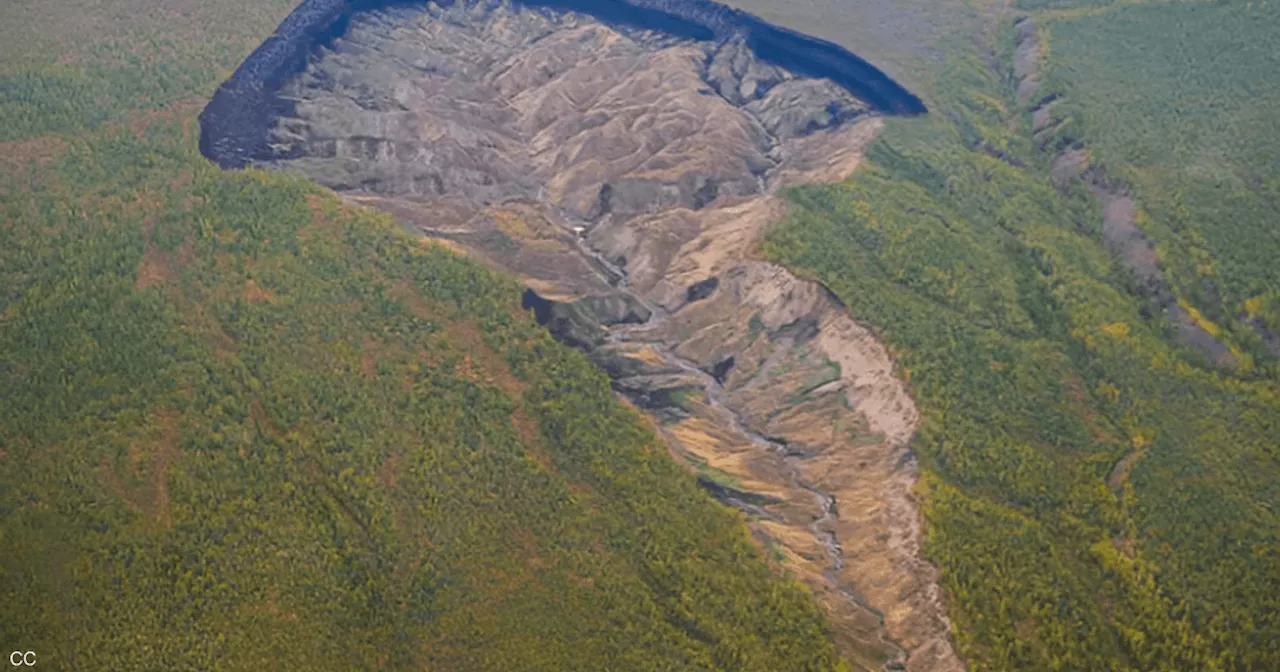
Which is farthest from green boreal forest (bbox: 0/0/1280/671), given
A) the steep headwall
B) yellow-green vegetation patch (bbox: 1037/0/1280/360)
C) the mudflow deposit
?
the steep headwall

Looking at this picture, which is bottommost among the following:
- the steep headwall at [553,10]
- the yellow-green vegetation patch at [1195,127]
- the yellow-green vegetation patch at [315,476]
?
the yellow-green vegetation patch at [315,476]

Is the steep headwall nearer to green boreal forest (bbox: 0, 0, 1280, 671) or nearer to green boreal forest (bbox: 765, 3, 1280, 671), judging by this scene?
green boreal forest (bbox: 0, 0, 1280, 671)

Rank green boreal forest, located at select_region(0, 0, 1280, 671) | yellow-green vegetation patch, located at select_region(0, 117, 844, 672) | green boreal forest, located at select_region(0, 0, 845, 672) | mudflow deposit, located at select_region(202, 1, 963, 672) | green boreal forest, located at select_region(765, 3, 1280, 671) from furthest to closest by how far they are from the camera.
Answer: mudflow deposit, located at select_region(202, 1, 963, 672) < green boreal forest, located at select_region(765, 3, 1280, 671) < green boreal forest, located at select_region(0, 0, 1280, 671) < green boreal forest, located at select_region(0, 0, 845, 672) < yellow-green vegetation patch, located at select_region(0, 117, 844, 672)

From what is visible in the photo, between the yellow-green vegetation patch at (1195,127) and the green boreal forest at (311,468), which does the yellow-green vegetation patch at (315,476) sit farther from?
the yellow-green vegetation patch at (1195,127)

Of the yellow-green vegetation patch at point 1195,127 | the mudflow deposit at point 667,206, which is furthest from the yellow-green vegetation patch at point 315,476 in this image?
the yellow-green vegetation patch at point 1195,127

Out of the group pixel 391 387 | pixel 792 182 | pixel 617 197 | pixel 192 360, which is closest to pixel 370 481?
pixel 391 387

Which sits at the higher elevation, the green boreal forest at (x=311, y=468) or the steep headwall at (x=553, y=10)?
the steep headwall at (x=553, y=10)

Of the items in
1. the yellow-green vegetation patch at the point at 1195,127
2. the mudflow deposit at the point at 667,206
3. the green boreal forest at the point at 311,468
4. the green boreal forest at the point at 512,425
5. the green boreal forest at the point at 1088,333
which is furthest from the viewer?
the yellow-green vegetation patch at the point at 1195,127
